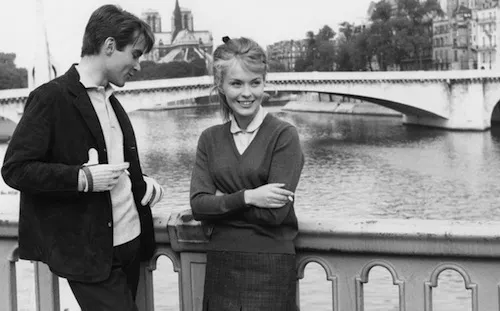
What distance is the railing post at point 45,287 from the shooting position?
2.29m

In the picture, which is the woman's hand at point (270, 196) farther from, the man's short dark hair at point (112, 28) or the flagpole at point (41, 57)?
the flagpole at point (41, 57)

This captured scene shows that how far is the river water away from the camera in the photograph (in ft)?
26.8

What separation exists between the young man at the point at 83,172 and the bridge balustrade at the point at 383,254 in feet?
0.55

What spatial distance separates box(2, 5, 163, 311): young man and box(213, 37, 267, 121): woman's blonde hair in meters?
0.16

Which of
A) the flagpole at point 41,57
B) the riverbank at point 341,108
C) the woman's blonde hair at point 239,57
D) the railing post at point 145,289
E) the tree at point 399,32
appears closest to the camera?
the woman's blonde hair at point 239,57

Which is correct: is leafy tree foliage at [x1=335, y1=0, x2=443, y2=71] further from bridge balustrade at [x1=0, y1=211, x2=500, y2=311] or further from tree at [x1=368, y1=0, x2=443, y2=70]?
bridge balustrade at [x1=0, y1=211, x2=500, y2=311]

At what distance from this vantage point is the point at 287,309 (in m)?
1.98

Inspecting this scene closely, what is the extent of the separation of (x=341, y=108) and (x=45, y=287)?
126 ft

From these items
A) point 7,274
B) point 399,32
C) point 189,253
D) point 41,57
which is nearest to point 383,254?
point 189,253

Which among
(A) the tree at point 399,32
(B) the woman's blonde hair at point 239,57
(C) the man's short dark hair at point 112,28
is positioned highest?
(A) the tree at point 399,32

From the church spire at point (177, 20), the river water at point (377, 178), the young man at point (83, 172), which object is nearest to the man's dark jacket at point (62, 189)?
the young man at point (83, 172)

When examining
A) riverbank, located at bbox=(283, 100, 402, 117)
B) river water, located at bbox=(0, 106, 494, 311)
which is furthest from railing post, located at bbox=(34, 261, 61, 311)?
riverbank, located at bbox=(283, 100, 402, 117)

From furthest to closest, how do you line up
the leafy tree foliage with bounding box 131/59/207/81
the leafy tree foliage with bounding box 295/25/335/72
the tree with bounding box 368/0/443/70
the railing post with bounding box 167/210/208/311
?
1. the leafy tree foliage with bounding box 131/59/207/81
2. the leafy tree foliage with bounding box 295/25/335/72
3. the tree with bounding box 368/0/443/70
4. the railing post with bounding box 167/210/208/311

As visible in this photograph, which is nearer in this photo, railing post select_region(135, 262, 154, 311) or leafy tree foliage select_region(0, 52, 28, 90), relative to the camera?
railing post select_region(135, 262, 154, 311)
